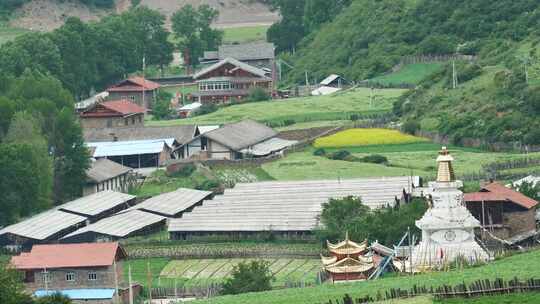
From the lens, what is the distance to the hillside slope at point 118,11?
142 m

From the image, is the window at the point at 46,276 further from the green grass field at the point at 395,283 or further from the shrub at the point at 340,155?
the shrub at the point at 340,155

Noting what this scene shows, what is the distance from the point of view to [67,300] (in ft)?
172

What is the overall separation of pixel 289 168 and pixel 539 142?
33.8ft

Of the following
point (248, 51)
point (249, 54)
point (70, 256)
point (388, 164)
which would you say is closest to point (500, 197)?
point (70, 256)

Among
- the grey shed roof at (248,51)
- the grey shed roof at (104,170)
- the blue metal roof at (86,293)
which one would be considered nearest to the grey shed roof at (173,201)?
the grey shed roof at (104,170)

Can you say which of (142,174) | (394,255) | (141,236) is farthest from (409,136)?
(394,255)

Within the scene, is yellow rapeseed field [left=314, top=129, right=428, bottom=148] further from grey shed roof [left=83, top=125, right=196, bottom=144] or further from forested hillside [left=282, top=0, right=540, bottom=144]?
grey shed roof [left=83, top=125, right=196, bottom=144]

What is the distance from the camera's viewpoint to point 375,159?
83125mm

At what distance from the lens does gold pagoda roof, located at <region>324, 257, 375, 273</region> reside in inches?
2261

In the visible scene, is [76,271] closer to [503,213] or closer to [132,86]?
[503,213]

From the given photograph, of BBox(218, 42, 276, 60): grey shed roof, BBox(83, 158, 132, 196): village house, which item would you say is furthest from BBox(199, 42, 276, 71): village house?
BBox(83, 158, 132, 196): village house

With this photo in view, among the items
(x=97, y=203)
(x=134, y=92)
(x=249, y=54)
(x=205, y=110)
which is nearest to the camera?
(x=97, y=203)

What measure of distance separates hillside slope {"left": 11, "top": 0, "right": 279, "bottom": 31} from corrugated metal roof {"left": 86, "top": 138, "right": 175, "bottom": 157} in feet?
162

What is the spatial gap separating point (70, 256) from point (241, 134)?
3041 cm
